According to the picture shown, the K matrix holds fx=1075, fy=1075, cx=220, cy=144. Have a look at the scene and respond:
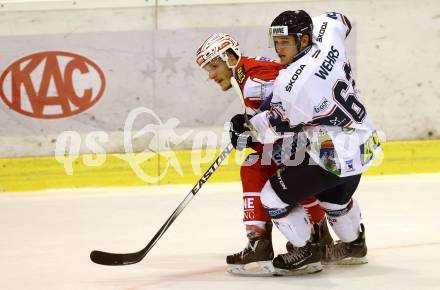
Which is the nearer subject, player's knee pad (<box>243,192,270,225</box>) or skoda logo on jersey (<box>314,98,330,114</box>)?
skoda logo on jersey (<box>314,98,330,114</box>)

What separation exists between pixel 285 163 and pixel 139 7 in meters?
2.47

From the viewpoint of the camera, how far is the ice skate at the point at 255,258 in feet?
14.5

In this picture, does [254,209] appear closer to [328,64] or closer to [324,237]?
[324,237]

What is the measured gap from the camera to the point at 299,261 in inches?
171

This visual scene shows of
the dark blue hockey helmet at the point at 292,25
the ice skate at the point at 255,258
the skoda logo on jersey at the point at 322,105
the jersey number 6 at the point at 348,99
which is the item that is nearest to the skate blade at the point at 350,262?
the ice skate at the point at 255,258

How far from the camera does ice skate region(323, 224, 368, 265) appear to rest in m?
4.59

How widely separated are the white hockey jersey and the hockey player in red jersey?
0.41 ft

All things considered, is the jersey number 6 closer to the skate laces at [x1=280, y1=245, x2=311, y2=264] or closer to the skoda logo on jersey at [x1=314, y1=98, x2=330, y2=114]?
the skoda logo on jersey at [x1=314, y1=98, x2=330, y2=114]

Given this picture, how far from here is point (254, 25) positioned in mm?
6738

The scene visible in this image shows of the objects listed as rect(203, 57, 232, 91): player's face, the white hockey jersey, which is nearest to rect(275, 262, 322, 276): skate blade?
the white hockey jersey

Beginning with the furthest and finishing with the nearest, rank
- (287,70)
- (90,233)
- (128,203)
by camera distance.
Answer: (128,203), (90,233), (287,70)

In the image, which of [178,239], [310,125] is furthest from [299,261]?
[178,239]

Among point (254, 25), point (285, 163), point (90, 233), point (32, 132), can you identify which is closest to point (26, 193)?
point (32, 132)

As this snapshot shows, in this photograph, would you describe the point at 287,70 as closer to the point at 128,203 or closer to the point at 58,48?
the point at 128,203
